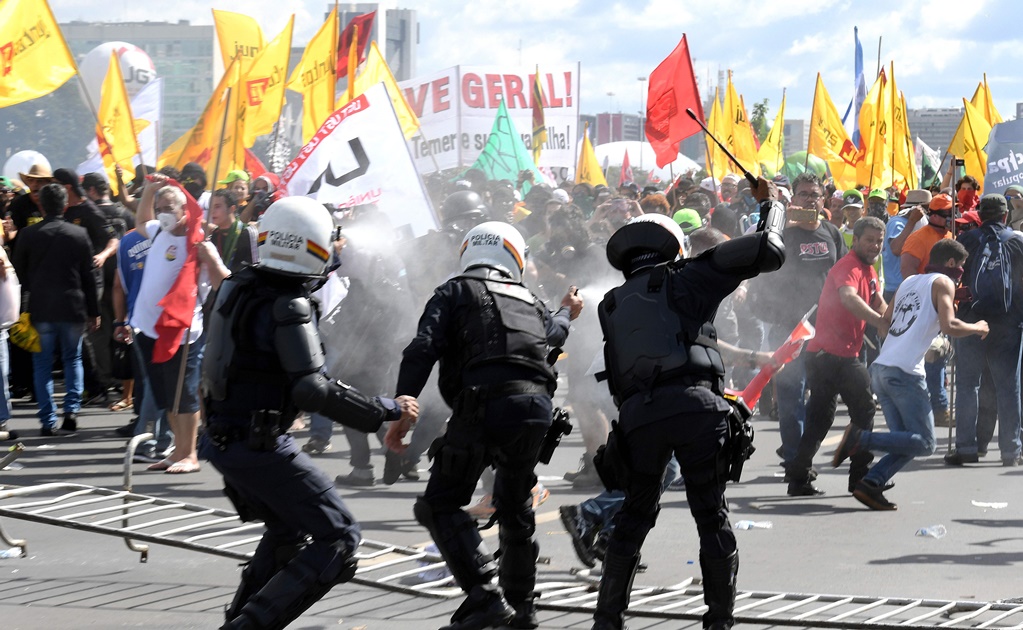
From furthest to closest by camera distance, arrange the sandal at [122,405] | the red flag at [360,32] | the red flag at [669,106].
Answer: the red flag at [360,32] → the red flag at [669,106] → the sandal at [122,405]

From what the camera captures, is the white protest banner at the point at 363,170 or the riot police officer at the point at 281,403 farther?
the white protest banner at the point at 363,170

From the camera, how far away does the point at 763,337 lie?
40.5 ft

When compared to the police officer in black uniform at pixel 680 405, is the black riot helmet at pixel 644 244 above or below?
above

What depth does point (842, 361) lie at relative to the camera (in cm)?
922

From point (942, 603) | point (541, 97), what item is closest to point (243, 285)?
point (942, 603)

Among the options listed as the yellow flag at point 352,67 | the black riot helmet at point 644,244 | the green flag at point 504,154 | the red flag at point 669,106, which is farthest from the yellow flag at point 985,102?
the black riot helmet at point 644,244

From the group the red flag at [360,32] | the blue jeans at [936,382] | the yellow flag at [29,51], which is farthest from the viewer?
the red flag at [360,32]

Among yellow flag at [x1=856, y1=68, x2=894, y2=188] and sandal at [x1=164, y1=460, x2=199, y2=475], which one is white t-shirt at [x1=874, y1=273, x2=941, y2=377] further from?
yellow flag at [x1=856, y1=68, x2=894, y2=188]

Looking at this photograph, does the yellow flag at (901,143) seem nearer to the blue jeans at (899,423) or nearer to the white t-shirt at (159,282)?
the blue jeans at (899,423)

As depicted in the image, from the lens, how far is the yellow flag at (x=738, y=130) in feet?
72.8

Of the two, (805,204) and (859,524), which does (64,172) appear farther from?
(859,524)

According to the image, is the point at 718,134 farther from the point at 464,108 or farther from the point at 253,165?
the point at 253,165

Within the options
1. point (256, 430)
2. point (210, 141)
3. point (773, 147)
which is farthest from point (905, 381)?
point (773, 147)

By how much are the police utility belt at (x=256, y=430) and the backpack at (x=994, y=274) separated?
7093mm
